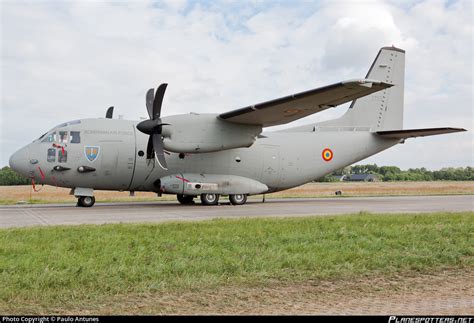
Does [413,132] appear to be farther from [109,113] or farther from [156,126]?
[109,113]

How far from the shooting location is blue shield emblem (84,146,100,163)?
66.5 ft

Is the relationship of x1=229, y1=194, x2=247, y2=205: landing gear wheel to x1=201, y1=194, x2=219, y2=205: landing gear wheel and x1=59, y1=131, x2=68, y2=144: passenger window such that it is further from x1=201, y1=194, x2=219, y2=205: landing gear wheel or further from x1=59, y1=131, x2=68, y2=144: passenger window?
x1=59, y1=131, x2=68, y2=144: passenger window

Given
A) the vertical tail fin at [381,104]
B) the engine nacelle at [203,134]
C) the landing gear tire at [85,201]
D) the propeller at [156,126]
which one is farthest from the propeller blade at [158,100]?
the vertical tail fin at [381,104]

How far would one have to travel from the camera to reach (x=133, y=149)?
20.9 meters

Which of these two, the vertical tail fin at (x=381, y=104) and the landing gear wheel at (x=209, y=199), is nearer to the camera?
the landing gear wheel at (x=209, y=199)

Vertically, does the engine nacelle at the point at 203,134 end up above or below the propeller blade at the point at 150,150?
above

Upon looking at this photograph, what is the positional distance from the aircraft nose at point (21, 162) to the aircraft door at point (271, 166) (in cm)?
1095

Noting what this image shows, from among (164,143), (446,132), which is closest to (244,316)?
(164,143)

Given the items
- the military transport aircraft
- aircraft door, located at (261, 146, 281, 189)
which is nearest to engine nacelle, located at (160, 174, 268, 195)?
the military transport aircraft

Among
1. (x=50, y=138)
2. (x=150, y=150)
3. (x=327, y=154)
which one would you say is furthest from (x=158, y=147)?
(x=327, y=154)

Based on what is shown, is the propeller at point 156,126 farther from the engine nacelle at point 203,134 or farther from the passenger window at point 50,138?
the passenger window at point 50,138

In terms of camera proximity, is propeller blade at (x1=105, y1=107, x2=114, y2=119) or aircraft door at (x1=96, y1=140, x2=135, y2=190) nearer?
aircraft door at (x1=96, y1=140, x2=135, y2=190)

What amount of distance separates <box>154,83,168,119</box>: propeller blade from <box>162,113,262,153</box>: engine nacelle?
1.34 feet

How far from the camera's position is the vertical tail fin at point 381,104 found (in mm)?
26188
